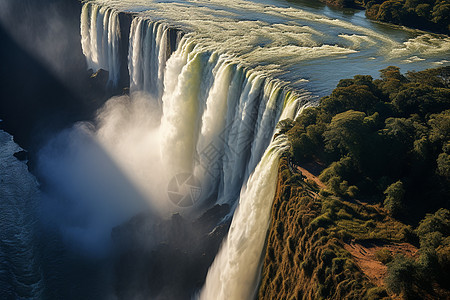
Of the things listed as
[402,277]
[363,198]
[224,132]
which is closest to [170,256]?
[224,132]

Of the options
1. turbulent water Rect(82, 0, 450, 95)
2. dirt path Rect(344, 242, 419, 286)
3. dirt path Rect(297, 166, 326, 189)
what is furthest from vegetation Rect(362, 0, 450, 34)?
dirt path Rect(344, 242, 419, 286)

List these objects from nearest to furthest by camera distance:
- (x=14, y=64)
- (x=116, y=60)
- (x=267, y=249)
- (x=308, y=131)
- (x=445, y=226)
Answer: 1. (x=445, y=226)
2. (x=267, y=249)
3. (x=308, y=131)
4. (x=116, y=60)
5. (x=14, y=64)

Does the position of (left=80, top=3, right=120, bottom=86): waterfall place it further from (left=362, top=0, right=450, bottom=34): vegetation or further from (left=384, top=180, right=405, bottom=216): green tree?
(left=384, top=180, right=405, bottom=216): green tree

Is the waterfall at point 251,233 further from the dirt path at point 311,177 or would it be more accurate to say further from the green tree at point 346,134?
the green tree at point 346,134

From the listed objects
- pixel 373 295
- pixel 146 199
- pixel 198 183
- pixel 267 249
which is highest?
pixel 373 295

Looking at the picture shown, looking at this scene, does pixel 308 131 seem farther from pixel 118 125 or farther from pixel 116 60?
pixel 116 60

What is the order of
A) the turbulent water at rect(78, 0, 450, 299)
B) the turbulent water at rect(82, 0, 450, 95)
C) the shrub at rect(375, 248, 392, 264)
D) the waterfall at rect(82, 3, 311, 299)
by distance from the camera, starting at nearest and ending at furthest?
the shrub at rect(375, 248, 392, 264) < the waterfall at rect(82, 3, 311, 299) < the turbulent water at rect(78, 0, 450, 299) < the turbulent water at rect(82, 0, 450, 95)

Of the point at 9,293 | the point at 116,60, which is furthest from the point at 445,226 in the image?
the point at 116,60
